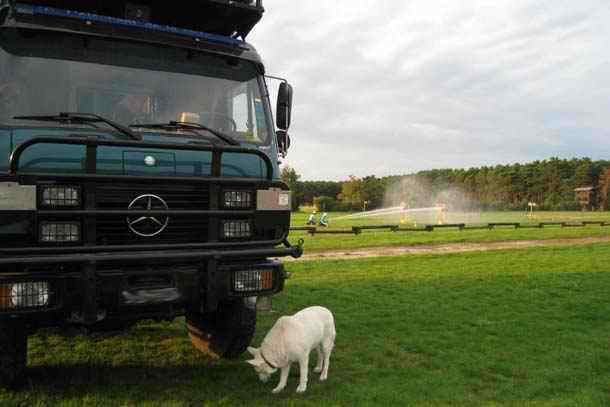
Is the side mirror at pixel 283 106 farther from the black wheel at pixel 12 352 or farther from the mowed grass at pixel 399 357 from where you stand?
the black wheel at pixel 12 352

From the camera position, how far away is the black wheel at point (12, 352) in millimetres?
4780

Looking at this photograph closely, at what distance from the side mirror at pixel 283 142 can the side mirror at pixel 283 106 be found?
6cm

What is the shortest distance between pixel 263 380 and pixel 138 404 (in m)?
1.26

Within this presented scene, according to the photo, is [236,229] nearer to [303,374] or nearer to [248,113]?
[248,113]

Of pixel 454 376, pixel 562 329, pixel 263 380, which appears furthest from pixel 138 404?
pixel 562 329

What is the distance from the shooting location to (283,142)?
666 centimetres

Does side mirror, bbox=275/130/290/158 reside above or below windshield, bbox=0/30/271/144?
below

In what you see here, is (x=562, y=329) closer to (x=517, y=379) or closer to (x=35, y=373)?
(x=517, y=379)

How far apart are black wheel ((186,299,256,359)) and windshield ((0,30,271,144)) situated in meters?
1.88

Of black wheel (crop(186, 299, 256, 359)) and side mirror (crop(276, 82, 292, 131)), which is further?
side mirror (crop(276, 82, 292, 131))

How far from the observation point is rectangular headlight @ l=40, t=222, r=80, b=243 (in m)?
4.40

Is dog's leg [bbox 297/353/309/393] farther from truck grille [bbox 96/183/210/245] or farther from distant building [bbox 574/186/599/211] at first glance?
distant building [bbox 574/186/599/211]

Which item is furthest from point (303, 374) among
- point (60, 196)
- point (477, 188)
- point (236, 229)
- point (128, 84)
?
point (477, 188)

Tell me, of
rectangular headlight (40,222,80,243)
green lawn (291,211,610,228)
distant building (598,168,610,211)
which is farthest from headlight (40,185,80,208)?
distant building (598,168,610,211)
